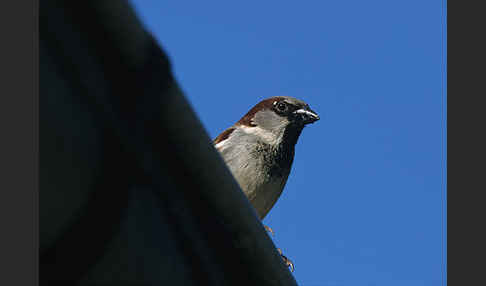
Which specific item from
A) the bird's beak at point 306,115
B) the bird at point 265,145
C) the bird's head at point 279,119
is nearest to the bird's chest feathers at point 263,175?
the bird at point 265,145

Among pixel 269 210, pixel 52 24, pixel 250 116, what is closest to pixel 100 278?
pixel 52 24

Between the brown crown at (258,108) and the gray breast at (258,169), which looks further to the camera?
the brown crown at (258,108)

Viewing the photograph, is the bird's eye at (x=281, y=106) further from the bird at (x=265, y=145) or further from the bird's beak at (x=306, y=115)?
the bird's beak at (x=306, y=115)

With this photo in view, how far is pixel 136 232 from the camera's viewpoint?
110cm

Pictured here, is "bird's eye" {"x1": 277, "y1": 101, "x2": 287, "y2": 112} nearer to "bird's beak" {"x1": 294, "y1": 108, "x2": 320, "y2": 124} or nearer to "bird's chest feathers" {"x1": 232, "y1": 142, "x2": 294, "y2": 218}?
"bird's beak" {"x1": 294, "y1": 108, "x2": 320, "y2": 124}

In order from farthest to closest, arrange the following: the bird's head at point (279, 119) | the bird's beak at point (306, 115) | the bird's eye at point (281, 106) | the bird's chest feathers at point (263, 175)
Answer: the bird's eye at point (281, 106), the bird's beak at point (306, 115), the bird's head at point (279, 119), the bird's chest feathers at point (263, 175)

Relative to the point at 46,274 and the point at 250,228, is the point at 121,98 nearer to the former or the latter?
the point at 46,274

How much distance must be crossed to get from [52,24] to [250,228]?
24.1 inches

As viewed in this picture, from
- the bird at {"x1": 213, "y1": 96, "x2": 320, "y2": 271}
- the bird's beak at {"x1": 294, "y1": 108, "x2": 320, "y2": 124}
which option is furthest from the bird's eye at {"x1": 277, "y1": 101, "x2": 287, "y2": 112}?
the bird's beak at {"x1": 294, "y1": 108, "x2": 320, "y2": 124}

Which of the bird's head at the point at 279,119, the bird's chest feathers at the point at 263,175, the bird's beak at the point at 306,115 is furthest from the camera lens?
the bird's beak at the point at 306,115

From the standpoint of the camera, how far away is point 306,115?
6070mm

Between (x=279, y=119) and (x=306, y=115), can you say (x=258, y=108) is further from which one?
(x=306, y=115)

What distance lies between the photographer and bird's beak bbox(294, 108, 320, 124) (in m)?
6.04

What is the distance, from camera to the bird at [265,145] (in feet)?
17.4
